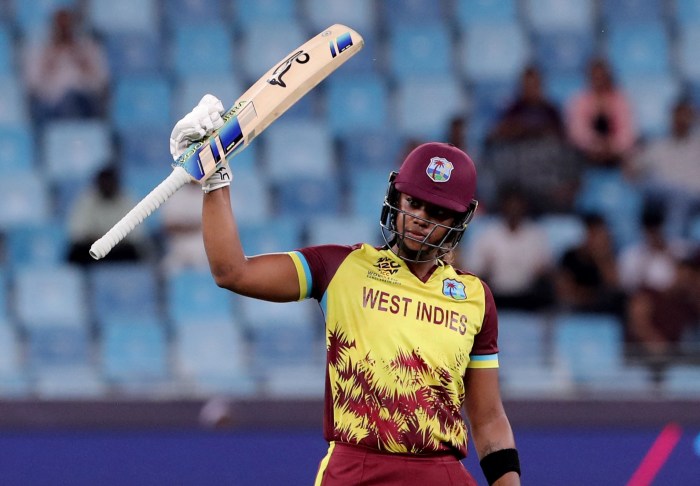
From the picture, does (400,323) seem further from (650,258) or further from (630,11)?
(630,11)

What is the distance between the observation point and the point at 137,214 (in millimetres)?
3730

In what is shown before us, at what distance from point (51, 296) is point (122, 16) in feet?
9.66

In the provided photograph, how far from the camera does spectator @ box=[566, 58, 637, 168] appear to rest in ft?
32.6

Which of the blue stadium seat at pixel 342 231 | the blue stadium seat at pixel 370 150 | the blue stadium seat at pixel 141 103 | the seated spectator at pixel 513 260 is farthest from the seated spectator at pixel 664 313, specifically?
the blue stadium seat at pixel 141 103

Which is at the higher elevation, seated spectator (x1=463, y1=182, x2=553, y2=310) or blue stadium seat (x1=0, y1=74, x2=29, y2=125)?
blue stadium seat (x1=0, y1=74, x2=29, y2=125)

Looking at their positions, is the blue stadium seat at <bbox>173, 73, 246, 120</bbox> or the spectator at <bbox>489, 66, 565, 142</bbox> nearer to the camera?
the spectator at <bbox>489, 66, 565, 142</bbox>

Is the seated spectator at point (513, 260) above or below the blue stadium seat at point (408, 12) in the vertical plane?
below

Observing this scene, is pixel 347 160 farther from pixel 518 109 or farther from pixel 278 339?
pixel 278 339

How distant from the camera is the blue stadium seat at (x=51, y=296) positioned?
8.70 meters

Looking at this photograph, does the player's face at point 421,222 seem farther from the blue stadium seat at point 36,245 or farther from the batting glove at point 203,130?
the blue stadium seat at point 36,245

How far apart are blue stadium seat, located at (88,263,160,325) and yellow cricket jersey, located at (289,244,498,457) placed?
4.76 m

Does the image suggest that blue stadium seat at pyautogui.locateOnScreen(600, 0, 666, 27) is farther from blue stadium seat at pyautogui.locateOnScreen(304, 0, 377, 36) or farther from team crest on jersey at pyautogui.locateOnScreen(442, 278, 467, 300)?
team crest on jersey at pyautogui.locateOnScreen(442, 278, 467, 300)

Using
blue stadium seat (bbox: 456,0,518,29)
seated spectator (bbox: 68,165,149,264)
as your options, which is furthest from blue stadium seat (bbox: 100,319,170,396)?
blue stadium seat (bbox: 456,0,518,29)

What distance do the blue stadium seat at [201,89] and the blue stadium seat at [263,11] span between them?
24.8 inches
